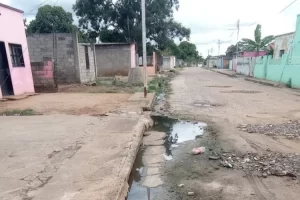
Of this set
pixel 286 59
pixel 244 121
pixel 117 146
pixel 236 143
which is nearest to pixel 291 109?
pixel 244 121

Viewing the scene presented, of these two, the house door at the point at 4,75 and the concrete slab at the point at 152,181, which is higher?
the house door at the point at 4,75

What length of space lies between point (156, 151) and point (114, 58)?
19.1 m

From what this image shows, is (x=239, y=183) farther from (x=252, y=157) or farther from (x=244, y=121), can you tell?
(x=244, y=121)

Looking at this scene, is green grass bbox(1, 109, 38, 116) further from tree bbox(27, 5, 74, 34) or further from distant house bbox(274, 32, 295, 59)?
tree bbox(27, 5, 74, 34)

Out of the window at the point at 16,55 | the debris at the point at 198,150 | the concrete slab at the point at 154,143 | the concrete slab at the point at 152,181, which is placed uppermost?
the window at the point at 16,55

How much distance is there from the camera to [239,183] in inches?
136

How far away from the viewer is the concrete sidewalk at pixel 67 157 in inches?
118

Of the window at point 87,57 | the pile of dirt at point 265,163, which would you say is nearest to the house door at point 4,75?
the window at point 87,57

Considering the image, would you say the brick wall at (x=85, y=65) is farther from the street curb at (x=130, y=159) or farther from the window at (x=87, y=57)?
the street curb at (x=130, y=159)

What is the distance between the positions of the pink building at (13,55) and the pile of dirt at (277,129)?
29.4ft

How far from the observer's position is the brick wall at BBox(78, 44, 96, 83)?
15508 mm

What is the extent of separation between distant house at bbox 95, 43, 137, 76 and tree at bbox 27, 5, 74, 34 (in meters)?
9.73

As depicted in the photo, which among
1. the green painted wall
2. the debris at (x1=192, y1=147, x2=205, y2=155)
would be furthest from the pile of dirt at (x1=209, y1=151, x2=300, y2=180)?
the green painted wall

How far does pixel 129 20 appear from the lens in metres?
28.4
